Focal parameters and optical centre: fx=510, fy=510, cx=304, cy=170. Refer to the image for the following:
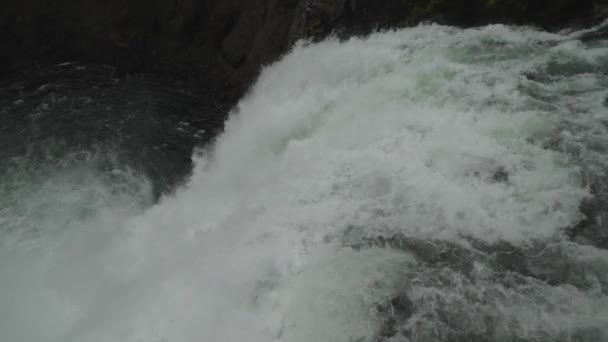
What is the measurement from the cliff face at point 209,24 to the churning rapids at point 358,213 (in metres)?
0.65

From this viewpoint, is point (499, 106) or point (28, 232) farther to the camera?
point (28, 232)

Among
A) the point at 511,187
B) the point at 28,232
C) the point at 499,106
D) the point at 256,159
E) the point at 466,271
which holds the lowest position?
the point at 28,232

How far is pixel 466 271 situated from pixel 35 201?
10.3 m

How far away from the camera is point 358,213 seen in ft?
24.8

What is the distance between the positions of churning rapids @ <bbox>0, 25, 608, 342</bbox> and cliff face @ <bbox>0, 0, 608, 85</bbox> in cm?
65

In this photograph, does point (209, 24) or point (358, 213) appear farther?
point (209, 24)

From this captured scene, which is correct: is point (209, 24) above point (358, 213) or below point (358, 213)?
above

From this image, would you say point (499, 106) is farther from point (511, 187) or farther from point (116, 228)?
point (116, 228)

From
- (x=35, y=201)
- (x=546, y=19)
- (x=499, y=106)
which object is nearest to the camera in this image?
(x=499, y=106)

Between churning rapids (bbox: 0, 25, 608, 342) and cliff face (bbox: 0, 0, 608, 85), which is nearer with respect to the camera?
churning rapids (bbox: 0, 25, 608, 342)

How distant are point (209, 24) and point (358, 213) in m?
10.9

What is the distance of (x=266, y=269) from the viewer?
7328mm

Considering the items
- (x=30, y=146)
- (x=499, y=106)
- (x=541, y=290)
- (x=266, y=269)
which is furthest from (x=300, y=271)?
(x=30, y=146)

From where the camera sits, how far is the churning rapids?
6.25 metres
